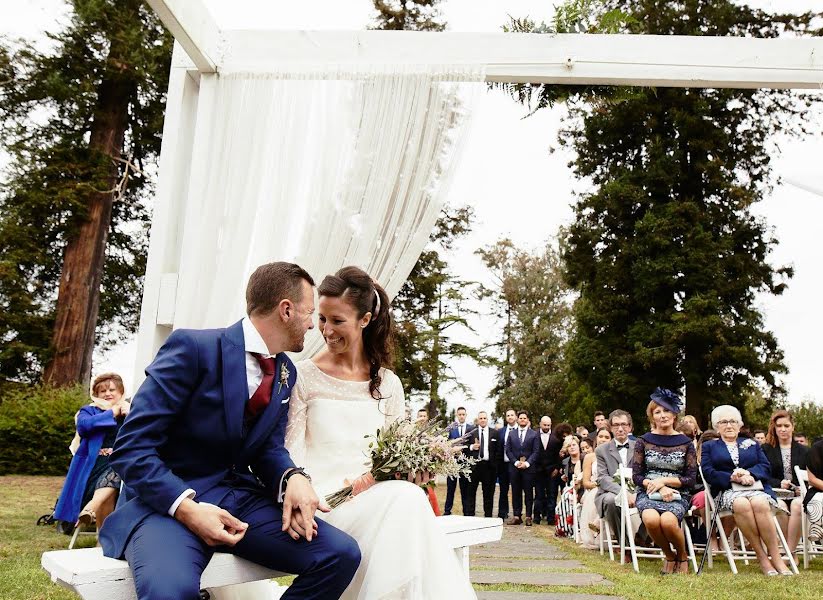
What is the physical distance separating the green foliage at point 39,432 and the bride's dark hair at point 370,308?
15.3m

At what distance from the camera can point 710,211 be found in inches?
939

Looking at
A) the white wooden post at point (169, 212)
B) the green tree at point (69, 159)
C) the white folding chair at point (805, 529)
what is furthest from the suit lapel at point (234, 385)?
the green tree at point (69, 159)

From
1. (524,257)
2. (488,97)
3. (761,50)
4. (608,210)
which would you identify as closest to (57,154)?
(608,210)

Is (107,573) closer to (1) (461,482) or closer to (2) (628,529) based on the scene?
(2) (628,529)

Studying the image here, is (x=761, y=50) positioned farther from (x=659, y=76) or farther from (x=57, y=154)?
(x=57, y=154)

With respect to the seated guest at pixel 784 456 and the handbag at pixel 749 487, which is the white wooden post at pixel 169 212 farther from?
the seated guest at pixel 784 456

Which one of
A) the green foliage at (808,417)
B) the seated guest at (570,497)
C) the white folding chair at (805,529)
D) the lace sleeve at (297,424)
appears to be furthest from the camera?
the green foliage at (808,417)

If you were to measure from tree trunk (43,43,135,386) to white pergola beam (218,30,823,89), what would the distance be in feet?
47.4

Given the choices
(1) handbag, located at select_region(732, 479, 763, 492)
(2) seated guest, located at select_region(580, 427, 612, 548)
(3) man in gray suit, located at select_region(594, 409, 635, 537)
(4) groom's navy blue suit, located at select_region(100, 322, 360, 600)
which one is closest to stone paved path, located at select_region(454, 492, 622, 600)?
(2) seated guest, located at select_region(580, 427, 612, 548)

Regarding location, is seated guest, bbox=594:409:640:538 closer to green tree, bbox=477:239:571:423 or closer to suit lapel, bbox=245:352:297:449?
suit lapel, bbox=245:352:297:449

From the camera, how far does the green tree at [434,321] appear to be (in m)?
23.8

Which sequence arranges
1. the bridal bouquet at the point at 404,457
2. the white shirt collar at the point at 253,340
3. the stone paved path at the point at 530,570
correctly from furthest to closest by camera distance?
the stone paved path at the point at 530,570 → the bridal bouquet at the point at 404,457 → the white shirt collar at the point at 253,340

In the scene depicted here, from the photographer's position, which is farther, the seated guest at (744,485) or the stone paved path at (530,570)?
the seated guest at (744,485)

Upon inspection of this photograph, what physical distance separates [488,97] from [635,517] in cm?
485
